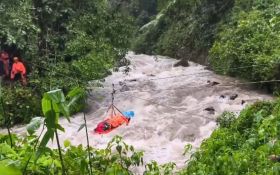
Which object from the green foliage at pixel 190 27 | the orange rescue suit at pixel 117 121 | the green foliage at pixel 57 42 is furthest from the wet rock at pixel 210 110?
the green foliage at pixel 190 27

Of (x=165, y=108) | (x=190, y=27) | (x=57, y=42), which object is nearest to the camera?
(x=165, y=108)

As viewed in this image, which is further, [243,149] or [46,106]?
[243,149]

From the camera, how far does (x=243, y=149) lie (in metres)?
5.49

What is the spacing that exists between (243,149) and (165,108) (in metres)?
5.42

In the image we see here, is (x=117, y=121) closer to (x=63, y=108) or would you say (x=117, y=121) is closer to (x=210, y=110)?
(x=210, y=110)

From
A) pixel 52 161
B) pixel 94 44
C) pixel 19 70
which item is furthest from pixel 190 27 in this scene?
pixel 52 161

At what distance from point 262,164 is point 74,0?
10122 millimetres

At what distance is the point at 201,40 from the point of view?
54.6 feet

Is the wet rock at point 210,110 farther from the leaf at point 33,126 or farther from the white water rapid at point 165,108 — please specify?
the leaf at point 33,126

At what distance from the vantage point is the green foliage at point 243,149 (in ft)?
15.8

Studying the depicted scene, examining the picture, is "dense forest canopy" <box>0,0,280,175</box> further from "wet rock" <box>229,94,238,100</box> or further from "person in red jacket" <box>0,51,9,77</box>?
"wet rock" <box>229,94,238,100</box>

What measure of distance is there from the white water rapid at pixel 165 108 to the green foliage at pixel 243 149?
1298 millimetres

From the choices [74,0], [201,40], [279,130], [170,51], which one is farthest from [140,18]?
[279,130]

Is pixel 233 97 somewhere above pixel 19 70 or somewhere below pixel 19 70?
below
